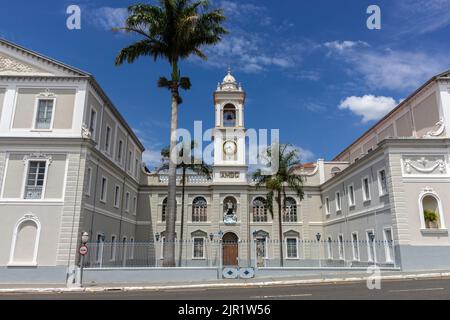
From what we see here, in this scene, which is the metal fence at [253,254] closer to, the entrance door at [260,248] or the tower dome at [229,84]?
the entrance door at [260,248]

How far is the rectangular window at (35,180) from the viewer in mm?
19281

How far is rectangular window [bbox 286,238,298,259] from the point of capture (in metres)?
32.7

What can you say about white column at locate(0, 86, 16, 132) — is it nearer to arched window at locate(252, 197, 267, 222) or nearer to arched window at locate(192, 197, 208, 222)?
arched window at locate(192, 197, 208, 222)

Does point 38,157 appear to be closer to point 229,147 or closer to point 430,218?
point 229,147

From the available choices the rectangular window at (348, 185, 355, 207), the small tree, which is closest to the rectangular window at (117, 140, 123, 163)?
the rectangular window at (348, 185, 355, 207)

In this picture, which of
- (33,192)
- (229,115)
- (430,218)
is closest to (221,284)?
(33,192)

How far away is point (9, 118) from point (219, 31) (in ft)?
43.4

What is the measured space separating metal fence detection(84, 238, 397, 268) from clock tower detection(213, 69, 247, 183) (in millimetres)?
6620

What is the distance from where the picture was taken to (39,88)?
2094 centimetres

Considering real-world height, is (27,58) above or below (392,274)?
above

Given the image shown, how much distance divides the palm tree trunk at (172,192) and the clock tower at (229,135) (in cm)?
1350

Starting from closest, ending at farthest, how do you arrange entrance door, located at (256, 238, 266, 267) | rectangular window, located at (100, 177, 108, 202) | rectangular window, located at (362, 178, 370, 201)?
rectangular window, located at (100, 177, 108, 202) → rectangular window, located at (362, 178, 370, 201) → entrance door, located at (256, 238, 266, 267)

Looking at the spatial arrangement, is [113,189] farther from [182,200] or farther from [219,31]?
[219,31]
